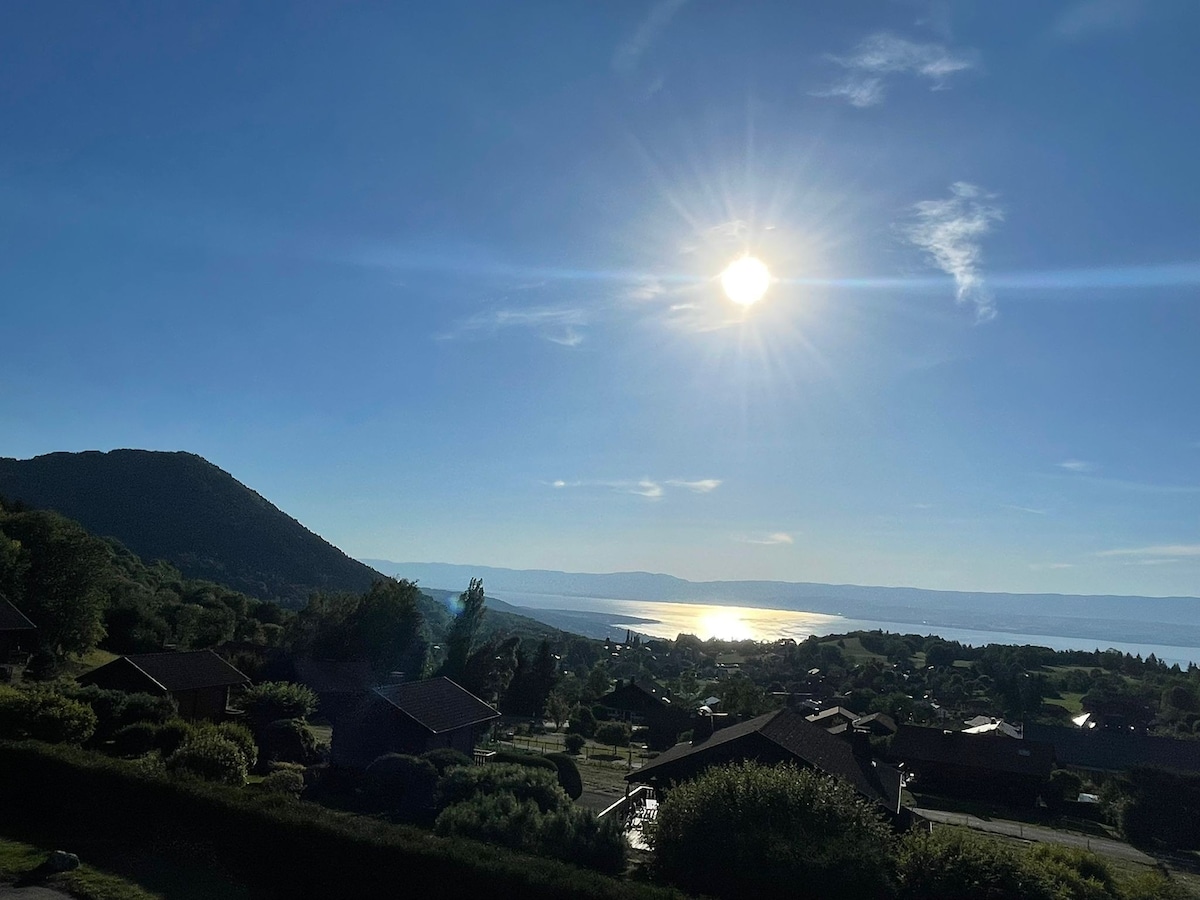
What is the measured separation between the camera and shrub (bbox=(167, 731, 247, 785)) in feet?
77.7

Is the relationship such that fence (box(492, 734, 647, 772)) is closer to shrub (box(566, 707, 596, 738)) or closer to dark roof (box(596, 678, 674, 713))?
shrub (box(566, 707, 596, 738))

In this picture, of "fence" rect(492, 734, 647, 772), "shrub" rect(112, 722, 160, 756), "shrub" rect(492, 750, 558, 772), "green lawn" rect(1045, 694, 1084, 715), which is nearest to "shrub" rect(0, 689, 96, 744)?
"shrub" rect(112, 722, 160, 756)

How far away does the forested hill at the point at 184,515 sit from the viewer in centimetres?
14325

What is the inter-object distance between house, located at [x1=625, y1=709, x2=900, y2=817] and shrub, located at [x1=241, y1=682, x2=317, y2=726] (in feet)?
61.1

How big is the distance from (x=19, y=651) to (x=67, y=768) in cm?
3776

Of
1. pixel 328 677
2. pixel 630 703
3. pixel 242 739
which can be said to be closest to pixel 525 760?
pixel 242 739

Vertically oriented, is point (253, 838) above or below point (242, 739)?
above

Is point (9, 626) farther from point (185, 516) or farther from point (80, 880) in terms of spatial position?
point (185, 516)

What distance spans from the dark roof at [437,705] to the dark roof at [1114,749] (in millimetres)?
62293

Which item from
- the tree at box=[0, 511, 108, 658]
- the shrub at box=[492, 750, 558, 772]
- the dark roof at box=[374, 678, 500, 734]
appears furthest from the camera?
the tree at box=[0, 511, 108, 658]

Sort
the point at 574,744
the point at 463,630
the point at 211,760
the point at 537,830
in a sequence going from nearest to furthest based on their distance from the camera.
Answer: the point at 537,830, the point at 211,760, the point at 574,744, the point at 463,630

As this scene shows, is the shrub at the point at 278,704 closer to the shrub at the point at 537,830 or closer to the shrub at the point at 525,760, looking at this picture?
the shrub at the point at 525,760

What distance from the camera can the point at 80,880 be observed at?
15570mm

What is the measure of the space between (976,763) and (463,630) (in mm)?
50807
